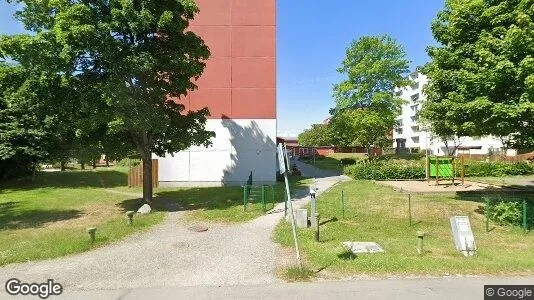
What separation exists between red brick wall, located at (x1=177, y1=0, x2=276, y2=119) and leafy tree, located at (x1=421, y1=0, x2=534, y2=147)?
11652mm

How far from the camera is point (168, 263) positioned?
9.16m

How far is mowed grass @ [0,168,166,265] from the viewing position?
34.3 feet

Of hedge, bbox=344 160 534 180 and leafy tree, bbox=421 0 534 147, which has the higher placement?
leafy tree, bbox=421 0 534 147

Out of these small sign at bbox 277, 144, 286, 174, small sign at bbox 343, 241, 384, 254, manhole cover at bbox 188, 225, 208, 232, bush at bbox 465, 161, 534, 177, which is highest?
small sign at bbox 277, 144, 286, 174

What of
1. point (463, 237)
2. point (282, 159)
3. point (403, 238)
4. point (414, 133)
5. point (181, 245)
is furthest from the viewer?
point (414, 133)

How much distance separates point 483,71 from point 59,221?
17.2m

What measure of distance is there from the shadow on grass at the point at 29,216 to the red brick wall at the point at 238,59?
1116 cm

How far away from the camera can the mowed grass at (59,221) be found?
34.3ft

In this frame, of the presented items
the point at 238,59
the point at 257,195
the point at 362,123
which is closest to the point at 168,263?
the point at 257,195

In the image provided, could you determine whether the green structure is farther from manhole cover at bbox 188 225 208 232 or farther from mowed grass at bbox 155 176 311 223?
manhole cover at bbox 188 225 208 232

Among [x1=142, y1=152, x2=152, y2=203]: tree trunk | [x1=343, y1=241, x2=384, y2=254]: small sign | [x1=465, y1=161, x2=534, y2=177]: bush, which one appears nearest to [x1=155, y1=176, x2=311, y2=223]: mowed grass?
[x1=142, y1=152, x2=152, y2=203]: tree trunk

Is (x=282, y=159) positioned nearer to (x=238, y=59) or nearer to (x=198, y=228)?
(x=198, y=228)

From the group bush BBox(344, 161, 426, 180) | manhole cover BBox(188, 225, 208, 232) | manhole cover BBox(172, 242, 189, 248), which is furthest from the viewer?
bush BBox(344, 161, 426, 180)

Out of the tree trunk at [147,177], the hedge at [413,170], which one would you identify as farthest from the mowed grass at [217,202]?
the hedge at [413,170]
